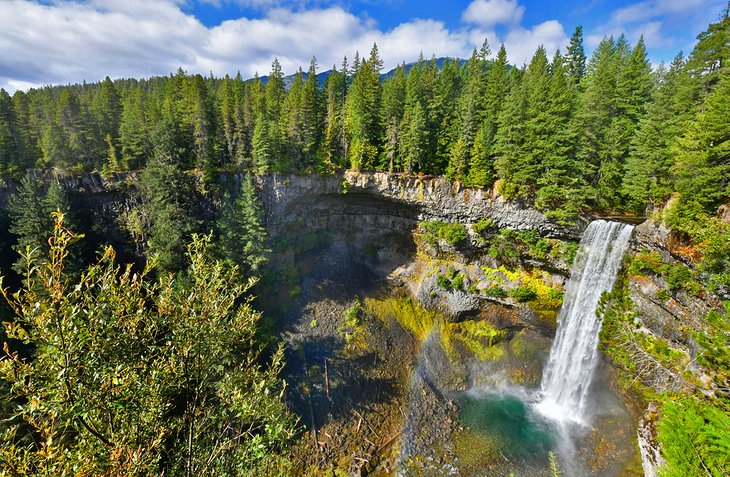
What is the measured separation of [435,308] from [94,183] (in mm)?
40255

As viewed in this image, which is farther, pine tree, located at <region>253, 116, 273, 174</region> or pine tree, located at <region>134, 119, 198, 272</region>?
pine tree, located at <region>253, 116, 273, 174</region>

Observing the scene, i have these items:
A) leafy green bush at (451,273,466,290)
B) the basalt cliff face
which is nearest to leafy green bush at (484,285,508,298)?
the basalt cliff face

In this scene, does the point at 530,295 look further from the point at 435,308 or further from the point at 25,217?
the point at 25,217

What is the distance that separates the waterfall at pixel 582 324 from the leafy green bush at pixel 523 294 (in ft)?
9.05

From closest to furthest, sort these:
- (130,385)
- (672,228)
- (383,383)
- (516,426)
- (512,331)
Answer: (130,385) → (672,228) → (516,426) → (383,383) → (512,331)

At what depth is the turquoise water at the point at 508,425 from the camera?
2033 centimetres

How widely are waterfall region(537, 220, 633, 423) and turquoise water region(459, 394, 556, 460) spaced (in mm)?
1681

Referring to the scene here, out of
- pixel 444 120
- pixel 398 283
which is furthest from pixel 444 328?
pixel 444 120

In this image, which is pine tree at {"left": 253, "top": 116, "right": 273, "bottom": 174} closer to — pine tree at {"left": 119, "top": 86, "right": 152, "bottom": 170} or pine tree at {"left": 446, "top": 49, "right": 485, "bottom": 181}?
pine tree at {"left": 119, "top": 86, "right": 152, "bottom": 170}

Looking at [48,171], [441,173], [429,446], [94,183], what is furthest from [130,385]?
[48,171]

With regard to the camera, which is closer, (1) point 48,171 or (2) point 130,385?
Answer: (2) point 130,385

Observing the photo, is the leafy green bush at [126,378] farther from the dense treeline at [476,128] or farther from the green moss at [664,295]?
the dense treeline at [476,128]

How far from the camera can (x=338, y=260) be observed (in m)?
35.3

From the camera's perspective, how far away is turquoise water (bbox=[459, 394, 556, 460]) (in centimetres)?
2033
